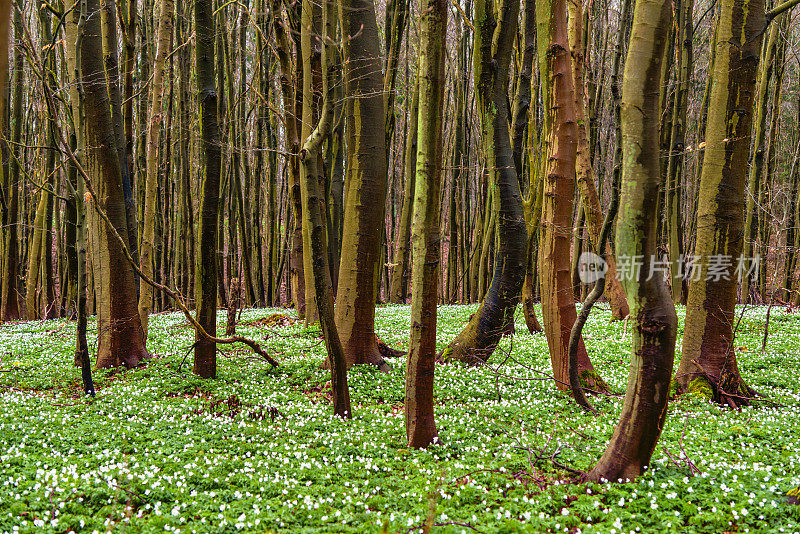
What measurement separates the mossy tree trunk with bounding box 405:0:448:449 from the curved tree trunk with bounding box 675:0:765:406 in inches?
175

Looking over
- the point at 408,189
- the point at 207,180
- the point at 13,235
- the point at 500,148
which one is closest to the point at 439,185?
the point at 500,148

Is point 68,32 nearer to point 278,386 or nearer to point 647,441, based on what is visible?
point 278,386

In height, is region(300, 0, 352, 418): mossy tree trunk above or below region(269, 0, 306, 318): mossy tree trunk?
below

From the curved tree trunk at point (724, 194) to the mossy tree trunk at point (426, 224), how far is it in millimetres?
4455

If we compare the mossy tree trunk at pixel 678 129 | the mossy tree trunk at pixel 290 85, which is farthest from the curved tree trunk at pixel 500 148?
the mossy tree trunk at pixel 678 129

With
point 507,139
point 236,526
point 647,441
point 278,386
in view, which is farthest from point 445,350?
point 236,526

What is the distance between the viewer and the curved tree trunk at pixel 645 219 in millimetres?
3908

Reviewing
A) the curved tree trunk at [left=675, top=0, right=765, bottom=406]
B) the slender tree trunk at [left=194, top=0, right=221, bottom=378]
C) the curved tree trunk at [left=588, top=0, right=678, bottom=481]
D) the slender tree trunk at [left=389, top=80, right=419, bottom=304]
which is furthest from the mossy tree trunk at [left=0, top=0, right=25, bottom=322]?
the curved tree trunk at [left=675, top=0, right=765, bottom=406]

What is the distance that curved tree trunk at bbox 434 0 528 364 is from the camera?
8.27 meters

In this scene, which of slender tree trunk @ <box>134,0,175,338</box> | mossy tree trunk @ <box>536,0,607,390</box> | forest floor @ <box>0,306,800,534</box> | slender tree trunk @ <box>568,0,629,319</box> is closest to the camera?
Answer: forest floor @ <box>0,306,800,534</box>

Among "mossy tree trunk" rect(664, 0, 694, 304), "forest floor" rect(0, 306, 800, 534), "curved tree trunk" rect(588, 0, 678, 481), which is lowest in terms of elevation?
"forest floor" rect(0, 306, 800, 534)

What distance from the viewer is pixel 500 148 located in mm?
8508

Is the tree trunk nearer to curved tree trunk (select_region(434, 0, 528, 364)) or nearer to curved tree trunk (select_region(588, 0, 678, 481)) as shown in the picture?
curved tree trunk (select_region(434, 0, 528, 364))

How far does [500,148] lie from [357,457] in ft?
18.1
